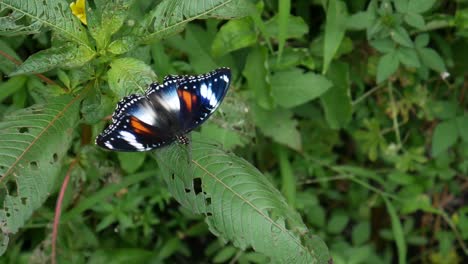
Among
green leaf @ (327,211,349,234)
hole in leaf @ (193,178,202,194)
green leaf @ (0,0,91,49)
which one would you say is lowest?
green leaf @ (327,211,349,234)

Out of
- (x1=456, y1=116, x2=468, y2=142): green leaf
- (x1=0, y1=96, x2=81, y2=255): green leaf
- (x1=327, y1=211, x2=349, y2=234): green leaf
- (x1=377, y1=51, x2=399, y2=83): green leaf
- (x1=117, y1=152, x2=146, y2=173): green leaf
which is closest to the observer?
(x1=0, y1=96, x2=81, y2=255): green leaf

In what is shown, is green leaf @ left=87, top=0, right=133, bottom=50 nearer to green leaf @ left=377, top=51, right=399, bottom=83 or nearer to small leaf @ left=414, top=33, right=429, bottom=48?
green leaf @ left=377, top=51, right=399, bottom=83

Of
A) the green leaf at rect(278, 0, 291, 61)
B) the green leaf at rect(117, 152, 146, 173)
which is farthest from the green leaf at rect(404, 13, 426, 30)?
the green leaf at rect(117, 152, 146, 173)

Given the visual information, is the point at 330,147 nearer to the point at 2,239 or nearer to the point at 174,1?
the point at 174,1

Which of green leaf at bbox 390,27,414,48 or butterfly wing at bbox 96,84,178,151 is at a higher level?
butterfly wing at bbox 96,84,178,151

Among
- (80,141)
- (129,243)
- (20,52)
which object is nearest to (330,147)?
(129,243)

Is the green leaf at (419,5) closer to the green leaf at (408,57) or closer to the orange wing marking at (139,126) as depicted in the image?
the green leaf at (408,57)

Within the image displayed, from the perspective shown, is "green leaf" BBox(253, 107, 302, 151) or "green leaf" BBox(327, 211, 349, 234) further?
"green leaf" BBox(327, 211, 349, 234)
